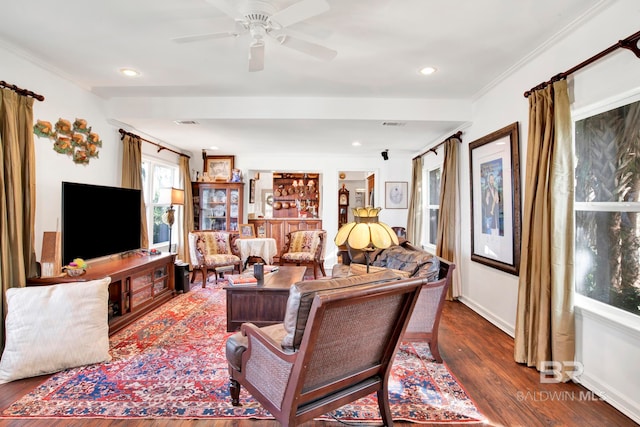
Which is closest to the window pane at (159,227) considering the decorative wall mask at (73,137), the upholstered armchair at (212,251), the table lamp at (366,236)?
the upholstered armchair at (212,251)

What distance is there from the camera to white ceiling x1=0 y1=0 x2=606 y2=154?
214 cm

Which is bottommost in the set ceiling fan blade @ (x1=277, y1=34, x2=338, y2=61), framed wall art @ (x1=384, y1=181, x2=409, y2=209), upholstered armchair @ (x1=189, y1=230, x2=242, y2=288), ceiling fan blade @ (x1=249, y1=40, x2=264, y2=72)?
upholstered armchair @ (x1=189, y1=230, x2=242, y2=288)

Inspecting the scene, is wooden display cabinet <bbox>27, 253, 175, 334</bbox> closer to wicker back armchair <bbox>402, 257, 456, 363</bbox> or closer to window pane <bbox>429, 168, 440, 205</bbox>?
wicker back armchair <bbox>402, 257, 456, 363</bbox>

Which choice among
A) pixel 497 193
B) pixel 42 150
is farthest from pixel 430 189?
pixel 42 150

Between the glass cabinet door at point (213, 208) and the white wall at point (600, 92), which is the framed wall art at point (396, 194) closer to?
the glass cabinet door at point (213, 208)

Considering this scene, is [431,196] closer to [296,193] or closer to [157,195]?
[296,193]

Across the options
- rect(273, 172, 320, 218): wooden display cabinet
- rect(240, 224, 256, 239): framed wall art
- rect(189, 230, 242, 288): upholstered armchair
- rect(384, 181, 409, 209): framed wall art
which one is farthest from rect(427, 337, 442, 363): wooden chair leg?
rect(273, 172, 320, 218): wooden display cabinet

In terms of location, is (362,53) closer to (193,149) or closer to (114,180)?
(114,180)

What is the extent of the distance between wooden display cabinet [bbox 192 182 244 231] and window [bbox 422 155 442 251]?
361 cm

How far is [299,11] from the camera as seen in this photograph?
1.76m

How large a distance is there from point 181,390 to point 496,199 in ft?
10.8

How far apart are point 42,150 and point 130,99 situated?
1.20 meters

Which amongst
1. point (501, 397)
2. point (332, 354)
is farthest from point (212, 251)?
point (501, 397)

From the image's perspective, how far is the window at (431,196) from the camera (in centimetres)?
537
